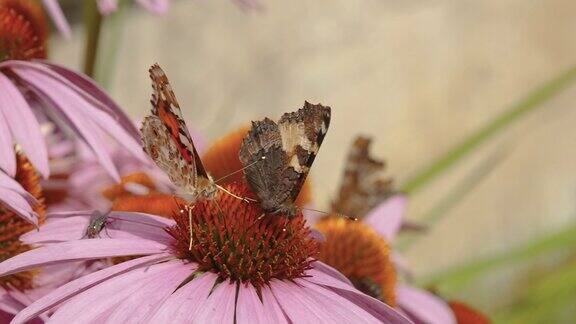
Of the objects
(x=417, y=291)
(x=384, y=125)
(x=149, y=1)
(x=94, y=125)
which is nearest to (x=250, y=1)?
(x=149, y=1)

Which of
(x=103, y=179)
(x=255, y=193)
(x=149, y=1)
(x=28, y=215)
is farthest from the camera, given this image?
(x=103, y=179)

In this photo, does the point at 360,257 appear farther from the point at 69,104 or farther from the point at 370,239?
the point at 69,104

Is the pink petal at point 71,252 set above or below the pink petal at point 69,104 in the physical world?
below

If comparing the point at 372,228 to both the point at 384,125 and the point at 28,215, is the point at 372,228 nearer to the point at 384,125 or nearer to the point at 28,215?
the point at 28,215

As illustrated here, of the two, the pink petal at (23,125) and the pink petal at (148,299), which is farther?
the pink petal at (23,125)

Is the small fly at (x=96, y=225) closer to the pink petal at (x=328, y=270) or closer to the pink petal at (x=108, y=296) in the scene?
the pink petal at (x=108, y=296)

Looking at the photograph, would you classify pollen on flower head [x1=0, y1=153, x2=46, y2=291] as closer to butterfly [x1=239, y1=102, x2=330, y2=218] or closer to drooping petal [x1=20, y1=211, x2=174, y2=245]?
drooping petal [x1=20, y1=211, x2=174, y2=245]

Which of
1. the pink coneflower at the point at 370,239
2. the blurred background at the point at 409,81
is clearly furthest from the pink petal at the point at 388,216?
the blurred background at the point at 409,81
